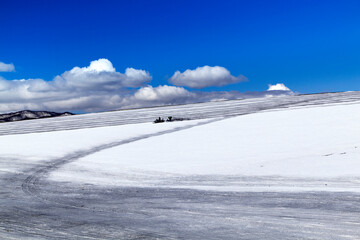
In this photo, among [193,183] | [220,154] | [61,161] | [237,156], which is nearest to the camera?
[193,183]

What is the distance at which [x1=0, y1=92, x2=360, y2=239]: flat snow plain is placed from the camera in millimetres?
6891

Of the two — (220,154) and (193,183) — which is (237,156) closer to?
(220,154)

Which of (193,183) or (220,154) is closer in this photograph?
(193,183)

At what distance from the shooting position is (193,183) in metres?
11.9

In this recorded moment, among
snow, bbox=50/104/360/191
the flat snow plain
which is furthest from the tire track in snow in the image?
snow, bbox=50/104/360/191

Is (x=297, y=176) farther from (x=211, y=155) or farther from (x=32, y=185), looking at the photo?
(x=32, y=185)

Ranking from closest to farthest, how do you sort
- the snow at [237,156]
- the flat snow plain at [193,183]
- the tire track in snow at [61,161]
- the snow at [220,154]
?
1. the flat snow plain at [193,183]
2. the snow at [220,154]
3. the tire track in snow at [61,161]
4. the snow at [237,156]

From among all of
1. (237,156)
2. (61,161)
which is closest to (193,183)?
(237,156)

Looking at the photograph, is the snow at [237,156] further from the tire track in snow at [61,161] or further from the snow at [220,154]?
the tire track in snow at [61,161]

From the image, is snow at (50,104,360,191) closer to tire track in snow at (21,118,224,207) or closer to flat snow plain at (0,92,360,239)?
flat snow plain at (0,92,360,239)

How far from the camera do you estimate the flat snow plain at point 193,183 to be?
6.89 m

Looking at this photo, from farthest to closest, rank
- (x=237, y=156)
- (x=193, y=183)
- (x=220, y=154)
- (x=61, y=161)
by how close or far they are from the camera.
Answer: (x=61, y=161) → (x=220, y=154) → (x=237, y=156) → (x=193, y=183)

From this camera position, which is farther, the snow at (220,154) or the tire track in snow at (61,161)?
the tire track in snow at (61,161)

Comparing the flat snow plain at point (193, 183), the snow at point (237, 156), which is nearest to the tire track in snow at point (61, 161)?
the flat snow plain at point (193, 183)
